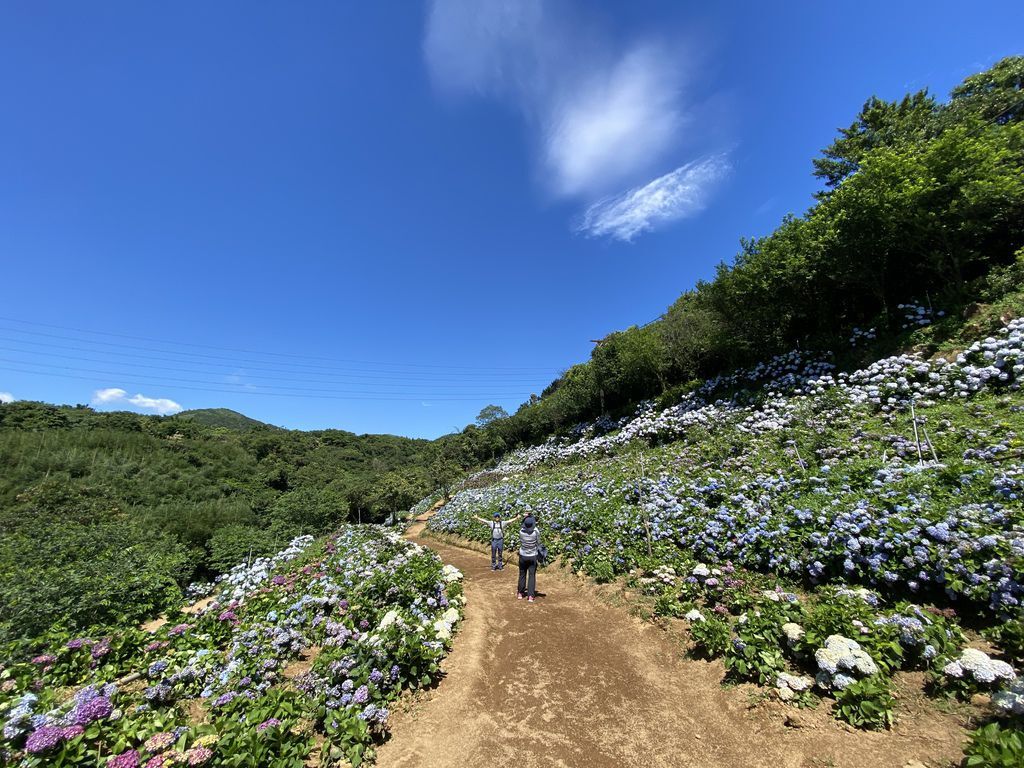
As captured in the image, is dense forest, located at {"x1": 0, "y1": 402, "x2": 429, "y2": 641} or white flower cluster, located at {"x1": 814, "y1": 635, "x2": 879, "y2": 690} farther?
dense forest, located at {"x1": 0, "y1": 402, "x2": 429, "y2": 641}

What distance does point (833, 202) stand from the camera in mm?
17344

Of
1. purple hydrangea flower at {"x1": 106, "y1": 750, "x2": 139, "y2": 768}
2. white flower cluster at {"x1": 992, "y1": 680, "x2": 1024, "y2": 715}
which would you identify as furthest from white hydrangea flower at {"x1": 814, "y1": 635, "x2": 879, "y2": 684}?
purple hydrangea flower at {"x1": 106, "y1": 750, "x2": 139, "y2": 768}

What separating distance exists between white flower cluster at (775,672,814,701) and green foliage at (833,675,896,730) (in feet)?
1.03

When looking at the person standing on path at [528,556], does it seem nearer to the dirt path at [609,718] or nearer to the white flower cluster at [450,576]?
the dirt path at [609,718]

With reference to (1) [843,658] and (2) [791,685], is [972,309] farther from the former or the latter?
(2) [791,685]

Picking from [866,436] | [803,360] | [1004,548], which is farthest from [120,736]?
[803,360]

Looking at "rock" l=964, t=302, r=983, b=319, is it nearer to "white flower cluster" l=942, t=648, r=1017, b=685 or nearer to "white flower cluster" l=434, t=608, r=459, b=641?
"white flower cluster" l=942, t=648, r=1017, b=685

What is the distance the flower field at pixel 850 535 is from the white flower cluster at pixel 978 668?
2 cm

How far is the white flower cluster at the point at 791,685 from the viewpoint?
14.5ft

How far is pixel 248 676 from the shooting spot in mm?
4812

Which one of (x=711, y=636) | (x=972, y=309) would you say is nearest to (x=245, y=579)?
(x=711, y=636)

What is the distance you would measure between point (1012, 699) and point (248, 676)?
7692mm

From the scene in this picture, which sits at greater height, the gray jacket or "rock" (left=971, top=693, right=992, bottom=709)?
the gray jacket

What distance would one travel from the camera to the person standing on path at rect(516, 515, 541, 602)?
8.20 meters
